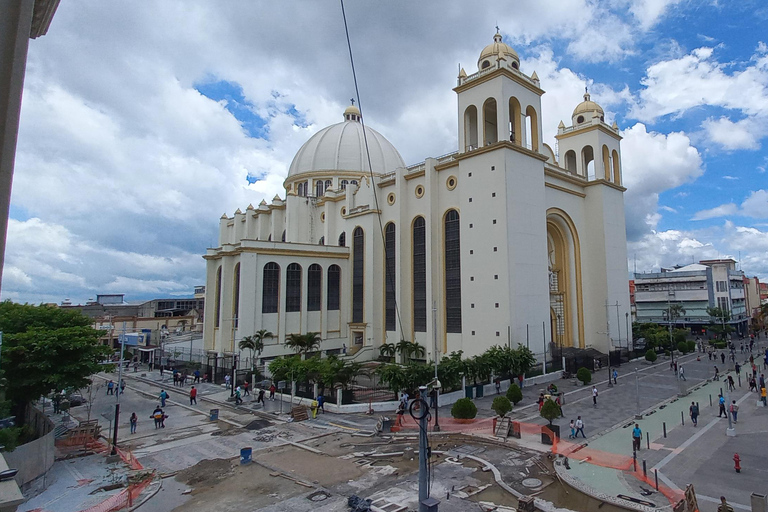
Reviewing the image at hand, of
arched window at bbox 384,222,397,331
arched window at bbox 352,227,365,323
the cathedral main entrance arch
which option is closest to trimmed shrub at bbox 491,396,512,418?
arched window at bbox 384,222,397,331

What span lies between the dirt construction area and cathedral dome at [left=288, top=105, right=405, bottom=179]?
35.4 m

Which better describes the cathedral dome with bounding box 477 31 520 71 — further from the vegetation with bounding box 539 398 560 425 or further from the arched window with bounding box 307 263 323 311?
the vegetation with bounding box 539 398 560 425

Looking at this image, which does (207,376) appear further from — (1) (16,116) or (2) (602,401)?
(1) (16,116)

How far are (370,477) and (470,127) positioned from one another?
28.5 metres

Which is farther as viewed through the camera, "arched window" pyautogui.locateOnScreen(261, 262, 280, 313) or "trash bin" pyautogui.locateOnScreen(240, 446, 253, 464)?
"arched window" pyautogui.locateOnScreen(261, 262, 280, 313)

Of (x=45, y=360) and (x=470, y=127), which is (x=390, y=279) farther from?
(x=45, y=360)

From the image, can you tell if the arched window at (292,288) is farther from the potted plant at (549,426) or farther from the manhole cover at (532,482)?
the manhole cover at (532,482)

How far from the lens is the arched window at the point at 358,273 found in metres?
38.9

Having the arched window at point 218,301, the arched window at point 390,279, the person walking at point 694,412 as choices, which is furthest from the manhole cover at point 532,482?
the arched window at point 218,301

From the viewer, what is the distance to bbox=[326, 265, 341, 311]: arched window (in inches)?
1542

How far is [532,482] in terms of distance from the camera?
480 inches

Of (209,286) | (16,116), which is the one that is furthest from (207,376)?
(16,116)

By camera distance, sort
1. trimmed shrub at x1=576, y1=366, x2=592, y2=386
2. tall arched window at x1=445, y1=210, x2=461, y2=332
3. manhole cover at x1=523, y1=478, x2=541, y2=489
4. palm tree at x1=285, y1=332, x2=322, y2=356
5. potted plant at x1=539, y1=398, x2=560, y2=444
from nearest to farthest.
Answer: manhole cover at x1=523, y1=478, x2=541, y2=489, potted plant at x1=539, y1=398, x2=560, y2=444, trimmed shrub at x1=576, y1=366, x2=592, y2=386, tall arched window at x1=445, y1=210, x2=461, y2=332, palm tree at x1=285, y1=332, x2=322, y2=356

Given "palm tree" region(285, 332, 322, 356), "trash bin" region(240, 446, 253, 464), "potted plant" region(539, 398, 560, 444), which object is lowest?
"trash bin" region(240, 446, 253, 464)
